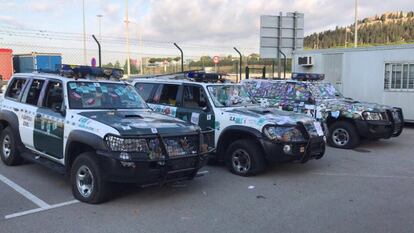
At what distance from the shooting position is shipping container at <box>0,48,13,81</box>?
2411 centimetres

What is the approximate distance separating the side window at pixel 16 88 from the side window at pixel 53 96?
1111mm

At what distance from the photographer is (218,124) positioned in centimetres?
791

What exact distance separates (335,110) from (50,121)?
22.3 ft

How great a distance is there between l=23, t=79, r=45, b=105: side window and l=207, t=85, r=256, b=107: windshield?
3.03 m

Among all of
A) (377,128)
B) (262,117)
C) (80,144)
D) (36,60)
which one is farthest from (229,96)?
(36,60)

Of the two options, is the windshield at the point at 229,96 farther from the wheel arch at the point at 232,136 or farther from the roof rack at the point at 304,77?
the roof rack at the point at 304,77

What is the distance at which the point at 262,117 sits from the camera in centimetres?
744

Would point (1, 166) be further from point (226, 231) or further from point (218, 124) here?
point (226, 231)

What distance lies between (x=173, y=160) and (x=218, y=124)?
241cm

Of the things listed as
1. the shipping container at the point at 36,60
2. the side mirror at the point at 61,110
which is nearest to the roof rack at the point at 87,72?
the side mirror at the point at 61,110

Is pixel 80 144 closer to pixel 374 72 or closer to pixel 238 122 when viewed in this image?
pixel 238 122

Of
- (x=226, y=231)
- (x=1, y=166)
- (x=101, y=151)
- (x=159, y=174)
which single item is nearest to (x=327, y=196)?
(x=226, y=231)

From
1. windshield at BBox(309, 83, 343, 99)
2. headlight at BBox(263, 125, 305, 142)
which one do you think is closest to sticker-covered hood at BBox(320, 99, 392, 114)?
windshield at BBox(309, 83, 343, 99)

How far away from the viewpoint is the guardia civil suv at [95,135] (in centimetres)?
540
